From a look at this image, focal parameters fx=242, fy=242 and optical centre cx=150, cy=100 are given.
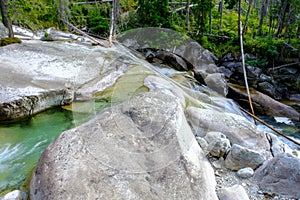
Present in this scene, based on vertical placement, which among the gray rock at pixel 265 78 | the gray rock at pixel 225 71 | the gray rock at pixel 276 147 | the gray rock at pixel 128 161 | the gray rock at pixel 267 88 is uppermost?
the gray rock at pixel 128 161

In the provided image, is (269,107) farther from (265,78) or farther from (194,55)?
(194,55)

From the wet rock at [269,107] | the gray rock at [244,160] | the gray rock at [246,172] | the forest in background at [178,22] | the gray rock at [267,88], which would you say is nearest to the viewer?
the gray rock at [246,172]

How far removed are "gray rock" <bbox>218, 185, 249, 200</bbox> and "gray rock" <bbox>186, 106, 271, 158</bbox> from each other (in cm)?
140

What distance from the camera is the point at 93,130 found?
3170mm

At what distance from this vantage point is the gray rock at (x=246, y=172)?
348 cm

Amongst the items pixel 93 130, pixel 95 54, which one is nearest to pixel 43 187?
pixel 93 130

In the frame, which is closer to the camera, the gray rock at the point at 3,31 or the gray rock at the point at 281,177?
the gray rock at the point at 281,177

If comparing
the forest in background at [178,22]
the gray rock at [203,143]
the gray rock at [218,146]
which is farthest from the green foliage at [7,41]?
the gray rock at [218,146]

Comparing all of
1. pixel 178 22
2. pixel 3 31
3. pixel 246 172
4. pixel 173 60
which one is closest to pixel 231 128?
pixel 246 172

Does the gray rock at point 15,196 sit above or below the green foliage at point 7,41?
below

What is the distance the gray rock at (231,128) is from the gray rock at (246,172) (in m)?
0.82

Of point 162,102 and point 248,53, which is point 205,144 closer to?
point 162,102

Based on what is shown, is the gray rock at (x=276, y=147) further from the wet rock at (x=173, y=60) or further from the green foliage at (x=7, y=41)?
the green foliage at (x=7, y=41)

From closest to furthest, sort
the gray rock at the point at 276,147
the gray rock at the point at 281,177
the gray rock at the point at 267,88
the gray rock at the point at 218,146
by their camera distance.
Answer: the gray rock at the point at 281,177, the gray rock at the point at 218,146, the gray rock at the point at 276,147, the gray rock at the point at 267,88
